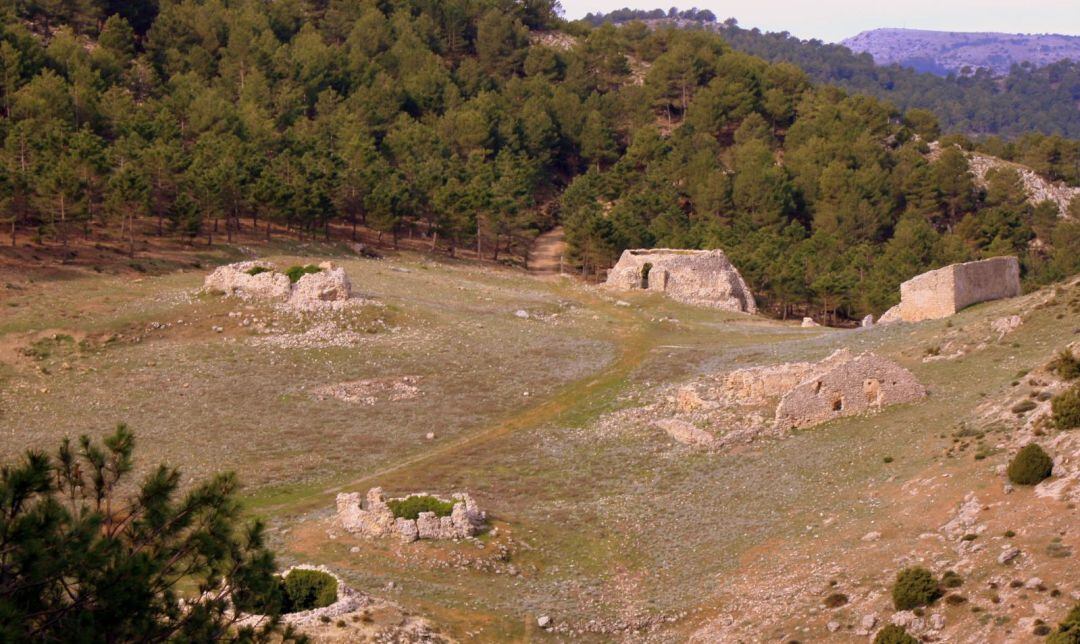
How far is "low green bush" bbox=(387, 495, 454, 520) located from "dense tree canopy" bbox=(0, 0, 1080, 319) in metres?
41.7

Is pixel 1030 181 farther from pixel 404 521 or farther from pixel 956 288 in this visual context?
pixel 404 521

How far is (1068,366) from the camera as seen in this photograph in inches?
1384

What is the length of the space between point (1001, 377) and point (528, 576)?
66.0ft

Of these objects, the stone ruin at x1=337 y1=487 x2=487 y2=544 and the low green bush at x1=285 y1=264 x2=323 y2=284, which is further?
the low green bush at x1=285 y1=264 x2=323 y2=284

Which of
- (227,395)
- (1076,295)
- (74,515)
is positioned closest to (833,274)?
(1076,295)

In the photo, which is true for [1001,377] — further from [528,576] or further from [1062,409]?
[528,576]

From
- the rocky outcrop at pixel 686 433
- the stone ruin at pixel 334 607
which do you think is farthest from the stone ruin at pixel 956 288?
the stone ruin at pixel 334 607

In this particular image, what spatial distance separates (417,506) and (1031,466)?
17.7 m

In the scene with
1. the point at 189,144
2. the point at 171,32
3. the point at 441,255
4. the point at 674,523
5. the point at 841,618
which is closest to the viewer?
the point at 841,618

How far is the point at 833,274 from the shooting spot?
3337 inches

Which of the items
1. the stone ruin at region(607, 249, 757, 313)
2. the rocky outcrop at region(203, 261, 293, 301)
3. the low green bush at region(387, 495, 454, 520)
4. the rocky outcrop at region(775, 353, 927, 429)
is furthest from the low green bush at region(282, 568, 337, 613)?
the stone ruin at region(607, 249, 757, 313)

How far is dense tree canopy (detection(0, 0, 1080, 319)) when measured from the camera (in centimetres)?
8219

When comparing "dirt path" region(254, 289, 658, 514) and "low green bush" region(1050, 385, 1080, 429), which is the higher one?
"low green bush" region(1050, 385, 1080, 429)

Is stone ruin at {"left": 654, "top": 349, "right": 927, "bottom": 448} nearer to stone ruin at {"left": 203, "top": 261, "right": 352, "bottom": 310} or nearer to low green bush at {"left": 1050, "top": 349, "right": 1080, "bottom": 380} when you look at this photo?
low green bush at {"left": 1050, "top": 349, "right": 1080, "bottom": 380}
